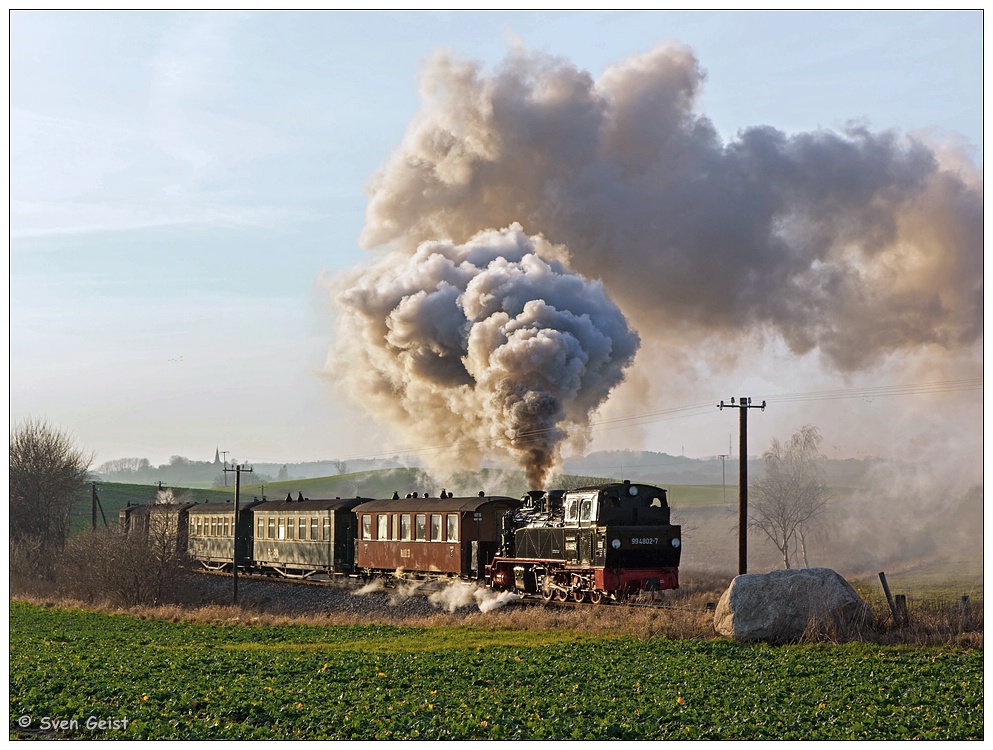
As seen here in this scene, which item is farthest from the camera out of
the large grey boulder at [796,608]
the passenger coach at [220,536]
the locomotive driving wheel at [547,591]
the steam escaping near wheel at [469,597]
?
the passenger coach at [220,536]

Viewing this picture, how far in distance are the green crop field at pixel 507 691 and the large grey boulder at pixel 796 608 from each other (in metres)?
0.61

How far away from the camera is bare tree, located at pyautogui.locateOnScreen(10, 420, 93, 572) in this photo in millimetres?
45344

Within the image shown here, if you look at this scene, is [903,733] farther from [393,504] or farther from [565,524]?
[393,504]

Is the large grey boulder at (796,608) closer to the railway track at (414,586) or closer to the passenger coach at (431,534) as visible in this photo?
the railway track at (414,586)

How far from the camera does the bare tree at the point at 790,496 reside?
50.5 m

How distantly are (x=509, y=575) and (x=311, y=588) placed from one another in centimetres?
802

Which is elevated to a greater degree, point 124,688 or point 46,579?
point 124,688

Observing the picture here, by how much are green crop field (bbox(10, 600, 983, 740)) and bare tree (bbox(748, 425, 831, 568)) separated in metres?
34.5

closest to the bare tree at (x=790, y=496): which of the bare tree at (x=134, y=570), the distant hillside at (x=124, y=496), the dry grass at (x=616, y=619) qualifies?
the dry grass at (x=616, y=619)

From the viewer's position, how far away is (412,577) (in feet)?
87.2

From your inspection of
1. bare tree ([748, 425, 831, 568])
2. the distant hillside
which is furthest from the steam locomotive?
the distant hillside

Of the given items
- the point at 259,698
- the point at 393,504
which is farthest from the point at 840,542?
the point at 259,698

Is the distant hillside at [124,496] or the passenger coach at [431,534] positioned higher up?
the passenger coach at [431,534]

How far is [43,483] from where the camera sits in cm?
4631
